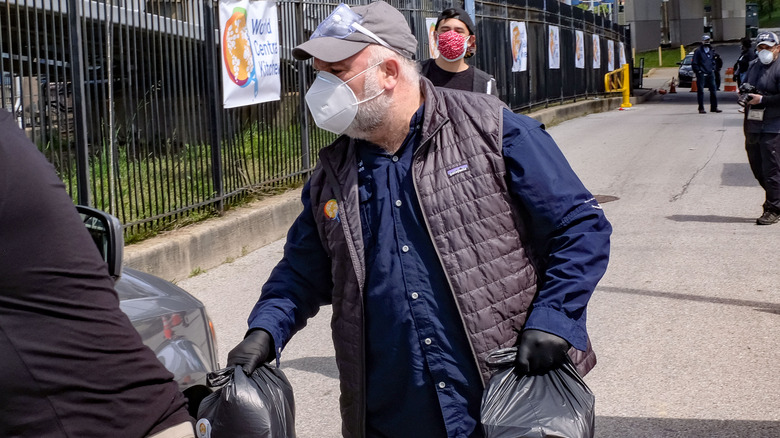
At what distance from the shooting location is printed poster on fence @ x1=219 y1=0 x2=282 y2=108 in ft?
31.1

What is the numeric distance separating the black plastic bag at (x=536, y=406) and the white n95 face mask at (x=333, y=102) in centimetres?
79

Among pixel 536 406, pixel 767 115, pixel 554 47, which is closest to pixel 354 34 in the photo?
pixel 536 406

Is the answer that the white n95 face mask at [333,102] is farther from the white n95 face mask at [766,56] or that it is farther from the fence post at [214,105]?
the white n95 face mask at [766,56]

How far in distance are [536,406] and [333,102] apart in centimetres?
100

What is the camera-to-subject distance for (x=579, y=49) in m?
27.3

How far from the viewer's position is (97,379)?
1.94 m

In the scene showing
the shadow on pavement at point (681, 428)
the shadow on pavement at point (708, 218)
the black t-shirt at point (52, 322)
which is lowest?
the shadow on pavement at point (681, 428)

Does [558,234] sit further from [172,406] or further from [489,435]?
[172,406]

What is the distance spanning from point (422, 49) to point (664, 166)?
3.84 metres

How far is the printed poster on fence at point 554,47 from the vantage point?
23.9m

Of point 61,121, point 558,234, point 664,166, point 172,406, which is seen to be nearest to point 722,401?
point 558,234

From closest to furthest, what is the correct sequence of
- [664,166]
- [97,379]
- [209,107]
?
[97,379]
[209,107]
[664,166]

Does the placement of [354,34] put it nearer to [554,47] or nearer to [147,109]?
[147,109]

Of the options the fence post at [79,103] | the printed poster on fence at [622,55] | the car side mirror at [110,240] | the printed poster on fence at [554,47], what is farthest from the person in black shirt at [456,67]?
the printed poster on fence at [622,55]
